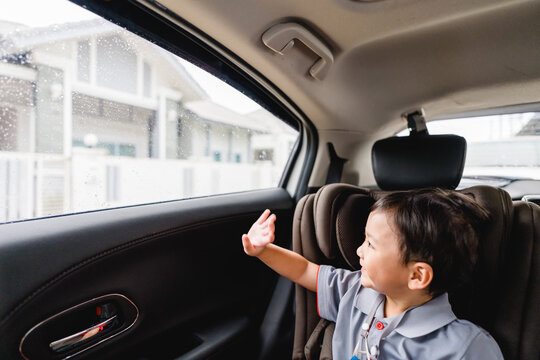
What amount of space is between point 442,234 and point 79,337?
1192 millimetres

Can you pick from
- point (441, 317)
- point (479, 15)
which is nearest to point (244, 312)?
point (441, 317)

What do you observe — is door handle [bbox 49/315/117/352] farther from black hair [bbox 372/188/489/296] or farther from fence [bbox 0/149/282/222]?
black hair [bbox 372/188/489/296]

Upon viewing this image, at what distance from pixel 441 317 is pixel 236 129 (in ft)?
4.30

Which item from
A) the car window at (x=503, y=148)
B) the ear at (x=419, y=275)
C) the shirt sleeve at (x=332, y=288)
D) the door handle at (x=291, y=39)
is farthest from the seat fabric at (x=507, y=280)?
the car window at (x=503, y=148)

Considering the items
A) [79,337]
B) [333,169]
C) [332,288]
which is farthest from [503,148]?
[79,337]

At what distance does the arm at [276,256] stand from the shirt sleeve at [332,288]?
0.04 metres

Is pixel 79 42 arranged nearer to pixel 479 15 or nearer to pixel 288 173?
pixel 288 173

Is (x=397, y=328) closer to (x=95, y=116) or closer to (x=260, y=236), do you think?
(x=260, y=236)

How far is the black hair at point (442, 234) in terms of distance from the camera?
930 mm

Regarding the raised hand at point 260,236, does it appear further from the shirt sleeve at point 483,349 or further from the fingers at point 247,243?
the shirt sleeve at point 483,349

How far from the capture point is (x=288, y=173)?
208 cm

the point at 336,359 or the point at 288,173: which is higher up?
the point at 288,173

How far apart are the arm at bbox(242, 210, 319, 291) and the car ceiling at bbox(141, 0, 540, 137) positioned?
0.72 metres

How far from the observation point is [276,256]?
49.9 inches
